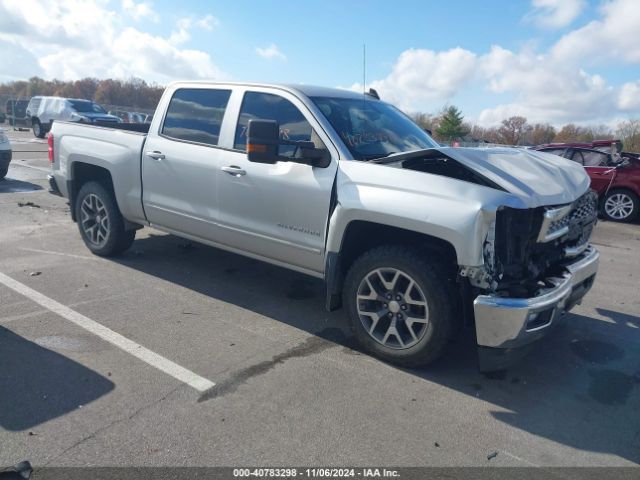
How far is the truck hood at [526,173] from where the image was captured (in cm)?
351

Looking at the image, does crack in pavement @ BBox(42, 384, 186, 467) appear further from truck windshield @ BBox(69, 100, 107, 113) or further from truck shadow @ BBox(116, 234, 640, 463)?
truck windshield @ BBox(69, 100, 107, 113)

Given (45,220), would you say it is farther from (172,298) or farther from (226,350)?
(226,350)

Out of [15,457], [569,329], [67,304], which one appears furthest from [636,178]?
[15,457]

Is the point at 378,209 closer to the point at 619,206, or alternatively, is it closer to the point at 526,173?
the point at 526,173

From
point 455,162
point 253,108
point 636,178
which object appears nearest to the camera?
point 455,162

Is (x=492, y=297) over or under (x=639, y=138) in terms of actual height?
under

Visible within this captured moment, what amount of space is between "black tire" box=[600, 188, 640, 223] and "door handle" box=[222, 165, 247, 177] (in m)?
9.65

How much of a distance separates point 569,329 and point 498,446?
2164mm

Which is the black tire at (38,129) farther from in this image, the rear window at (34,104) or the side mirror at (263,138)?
the side mirror at (263,138)

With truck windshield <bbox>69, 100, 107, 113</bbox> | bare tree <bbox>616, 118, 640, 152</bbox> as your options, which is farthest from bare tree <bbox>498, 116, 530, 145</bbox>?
truck windshield <bbox>69, 100, 107, 113</bbox>

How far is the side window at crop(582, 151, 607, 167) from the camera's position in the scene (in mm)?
11750

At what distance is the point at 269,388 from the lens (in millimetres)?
3535

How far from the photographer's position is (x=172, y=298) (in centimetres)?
512

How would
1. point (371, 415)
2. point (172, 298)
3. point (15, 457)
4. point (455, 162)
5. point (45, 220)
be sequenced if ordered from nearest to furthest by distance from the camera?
point (15, 457) < point (371, 415) < point (455, 162) < point (172, 298) < point (45, 220)
